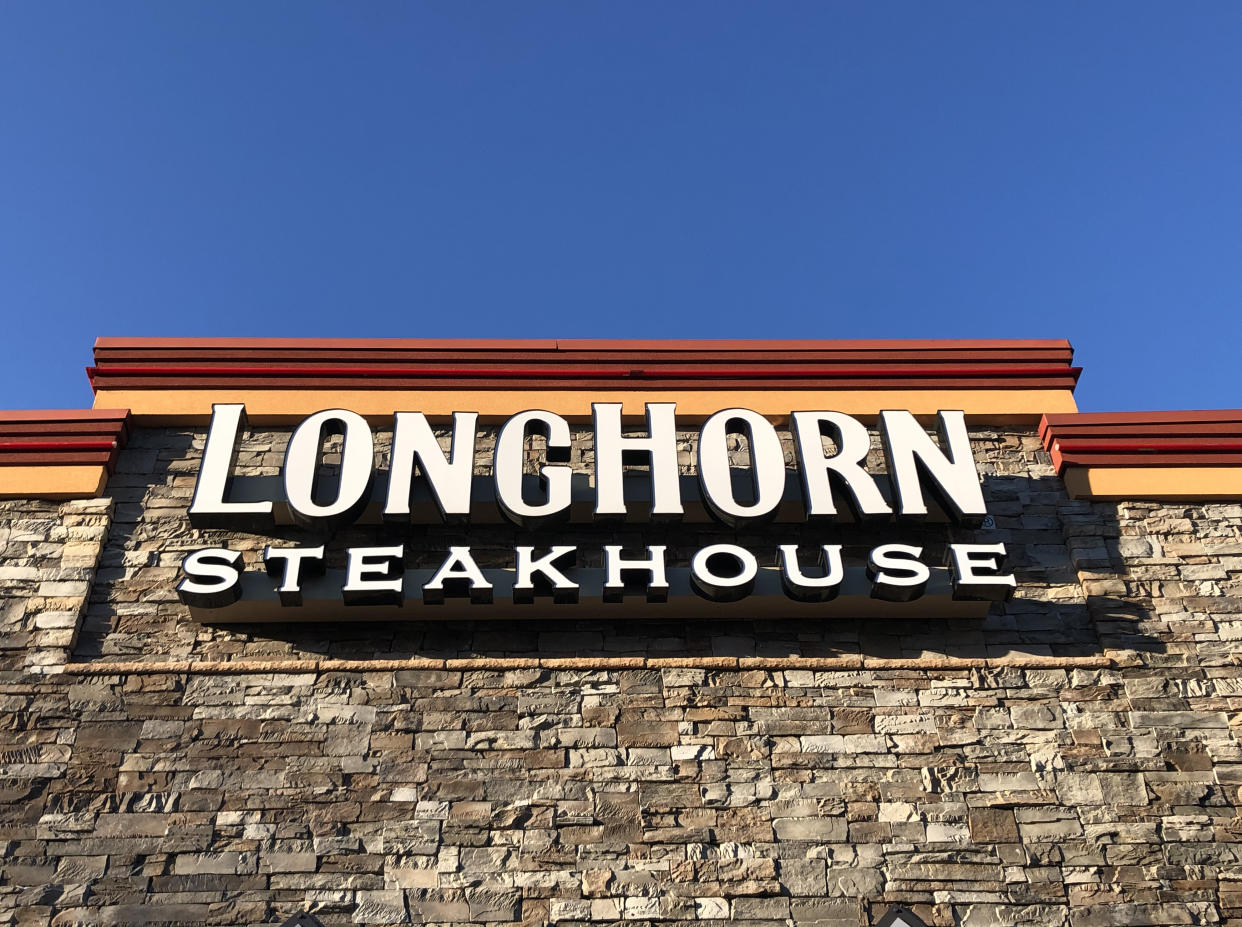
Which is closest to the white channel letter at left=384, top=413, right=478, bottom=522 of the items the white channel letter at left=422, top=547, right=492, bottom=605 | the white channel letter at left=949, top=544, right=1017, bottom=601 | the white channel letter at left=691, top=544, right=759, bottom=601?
the white channel letter at left=422, top=547, right=492, bottom=605

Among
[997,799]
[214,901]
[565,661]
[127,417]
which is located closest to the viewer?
[214,901]

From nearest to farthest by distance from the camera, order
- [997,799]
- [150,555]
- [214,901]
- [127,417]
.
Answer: [214,901], [997,799], [150,555], [127,417]

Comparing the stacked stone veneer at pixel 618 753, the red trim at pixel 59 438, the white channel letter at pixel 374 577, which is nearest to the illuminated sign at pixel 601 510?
the white channel letter at pixel 374 577

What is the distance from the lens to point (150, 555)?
1016cm

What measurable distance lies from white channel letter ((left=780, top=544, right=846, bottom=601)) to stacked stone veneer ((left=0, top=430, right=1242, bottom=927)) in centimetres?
42

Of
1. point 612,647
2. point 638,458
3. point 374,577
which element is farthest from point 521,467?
point 612,647

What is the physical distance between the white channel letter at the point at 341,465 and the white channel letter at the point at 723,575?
2.82m

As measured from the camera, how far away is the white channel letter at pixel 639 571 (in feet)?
31.2

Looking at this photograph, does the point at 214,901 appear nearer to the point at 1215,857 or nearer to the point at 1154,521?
the point at 1215,857

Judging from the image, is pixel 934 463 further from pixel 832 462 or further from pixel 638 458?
pixel 638 458

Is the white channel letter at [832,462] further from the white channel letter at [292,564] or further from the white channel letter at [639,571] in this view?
the white channel letter at [292,564]

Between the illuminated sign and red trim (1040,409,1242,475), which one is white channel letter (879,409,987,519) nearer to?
the illuminated sign

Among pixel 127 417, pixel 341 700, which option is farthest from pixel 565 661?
pixel 127 417

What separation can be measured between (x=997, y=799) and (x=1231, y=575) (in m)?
3.13
